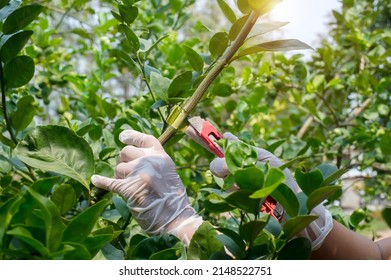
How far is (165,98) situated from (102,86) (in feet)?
2.82

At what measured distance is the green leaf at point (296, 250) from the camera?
0.69 m

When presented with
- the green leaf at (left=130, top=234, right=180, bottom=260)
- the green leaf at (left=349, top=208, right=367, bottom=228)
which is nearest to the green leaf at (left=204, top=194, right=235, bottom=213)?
the green leaf at (left=130, top=234, right=180, bottom=260)

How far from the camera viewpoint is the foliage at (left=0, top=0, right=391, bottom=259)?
59cm

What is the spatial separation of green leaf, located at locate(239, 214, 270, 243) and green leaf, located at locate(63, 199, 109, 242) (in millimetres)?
173

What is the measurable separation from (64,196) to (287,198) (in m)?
0.29

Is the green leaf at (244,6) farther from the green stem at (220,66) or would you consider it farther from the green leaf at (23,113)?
the green leaf at (23,113)

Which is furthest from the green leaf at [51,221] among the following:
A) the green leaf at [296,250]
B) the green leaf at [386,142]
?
the green leaf at [386,142]

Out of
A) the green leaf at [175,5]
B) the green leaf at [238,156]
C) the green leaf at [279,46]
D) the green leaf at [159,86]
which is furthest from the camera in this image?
the green leaf at [175,5]

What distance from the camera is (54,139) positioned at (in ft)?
2.71

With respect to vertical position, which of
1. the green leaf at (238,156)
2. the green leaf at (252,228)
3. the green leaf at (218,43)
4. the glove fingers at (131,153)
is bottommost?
the glove fingers at (131,153)

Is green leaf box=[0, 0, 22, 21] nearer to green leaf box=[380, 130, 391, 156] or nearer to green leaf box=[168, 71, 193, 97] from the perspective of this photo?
green leaf box=[168, 71, 193, 97]

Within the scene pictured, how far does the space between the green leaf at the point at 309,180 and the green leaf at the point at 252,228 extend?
0.07 metres

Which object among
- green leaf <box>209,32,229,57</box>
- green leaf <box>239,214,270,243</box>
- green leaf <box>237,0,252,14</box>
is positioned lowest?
green leaf <box>239,214,270,243</box>
